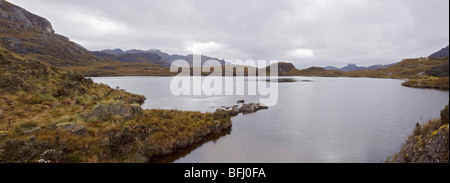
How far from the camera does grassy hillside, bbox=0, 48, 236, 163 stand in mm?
12678

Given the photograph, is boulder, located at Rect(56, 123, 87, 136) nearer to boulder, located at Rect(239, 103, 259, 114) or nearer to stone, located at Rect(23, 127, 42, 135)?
stone, located at Rect(23, 127, 42, 135)

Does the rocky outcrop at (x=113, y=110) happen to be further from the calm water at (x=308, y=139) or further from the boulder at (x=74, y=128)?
the calm water at (x=308, y=139)

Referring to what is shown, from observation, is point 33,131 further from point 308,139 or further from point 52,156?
point 308,139

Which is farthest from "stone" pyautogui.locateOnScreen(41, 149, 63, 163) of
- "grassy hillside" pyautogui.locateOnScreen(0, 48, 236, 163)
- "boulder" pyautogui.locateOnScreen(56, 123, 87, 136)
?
"boulder" pyautogui.locateOnScreen(56, 123, 87, 136)

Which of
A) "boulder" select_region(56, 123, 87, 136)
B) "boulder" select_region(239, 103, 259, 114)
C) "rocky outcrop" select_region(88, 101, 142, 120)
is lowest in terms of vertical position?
"boulder" select_region(239, 103, 259, 114)

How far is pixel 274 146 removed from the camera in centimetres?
1841

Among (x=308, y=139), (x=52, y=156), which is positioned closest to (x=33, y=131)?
(x=52, y=156)

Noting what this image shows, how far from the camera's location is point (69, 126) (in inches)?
629

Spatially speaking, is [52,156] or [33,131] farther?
[33,131]

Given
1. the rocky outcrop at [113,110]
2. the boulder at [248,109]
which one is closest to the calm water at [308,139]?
the boulder at [248,109]

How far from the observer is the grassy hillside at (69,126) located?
1268 cm

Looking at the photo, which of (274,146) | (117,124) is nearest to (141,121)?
(117,124)
